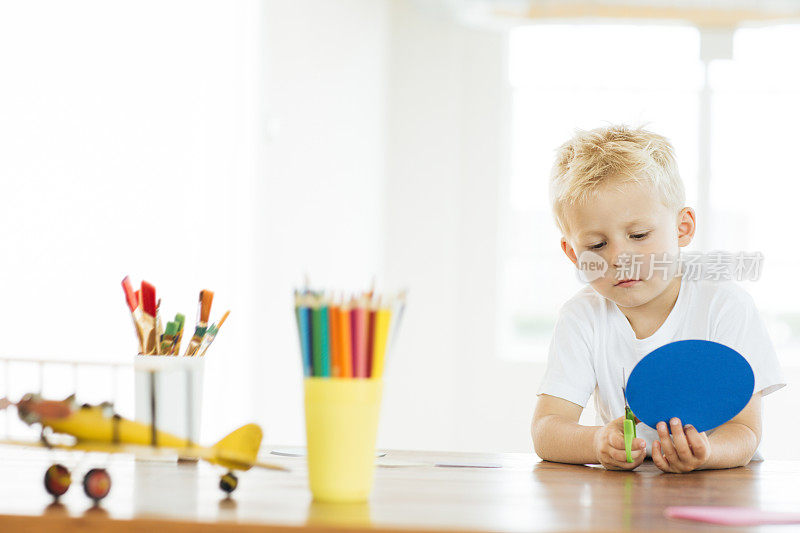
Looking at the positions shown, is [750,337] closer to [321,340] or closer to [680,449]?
[680,449]

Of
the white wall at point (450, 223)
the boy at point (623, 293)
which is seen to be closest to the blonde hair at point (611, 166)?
the boy at point (623, 293)

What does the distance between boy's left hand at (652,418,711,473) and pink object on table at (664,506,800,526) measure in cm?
24

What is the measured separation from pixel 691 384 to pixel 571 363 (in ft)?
1.04

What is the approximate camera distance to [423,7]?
4.47m

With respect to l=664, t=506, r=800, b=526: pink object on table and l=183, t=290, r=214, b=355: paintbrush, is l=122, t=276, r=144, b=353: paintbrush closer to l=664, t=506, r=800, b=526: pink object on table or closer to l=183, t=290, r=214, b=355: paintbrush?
l=183, t=290, r=214, b=355: paintbrush

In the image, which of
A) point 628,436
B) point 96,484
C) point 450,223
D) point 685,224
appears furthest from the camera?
point 450,223

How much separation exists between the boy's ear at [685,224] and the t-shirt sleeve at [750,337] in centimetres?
12

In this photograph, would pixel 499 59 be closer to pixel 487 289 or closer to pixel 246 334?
pixel 487 289

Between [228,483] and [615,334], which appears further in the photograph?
[615,334]

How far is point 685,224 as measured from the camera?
1377 millimetres

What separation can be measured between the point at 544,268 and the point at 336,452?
427 centimetres

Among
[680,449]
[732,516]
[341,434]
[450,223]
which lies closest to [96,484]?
[341,434]

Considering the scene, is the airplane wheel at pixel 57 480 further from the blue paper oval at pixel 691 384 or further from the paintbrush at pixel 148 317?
the blue paper oval at pixel 691 384


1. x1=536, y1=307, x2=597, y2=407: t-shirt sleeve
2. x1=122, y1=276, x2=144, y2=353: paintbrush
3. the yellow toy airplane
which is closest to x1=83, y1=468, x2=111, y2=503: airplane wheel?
the yellow toy airplane
